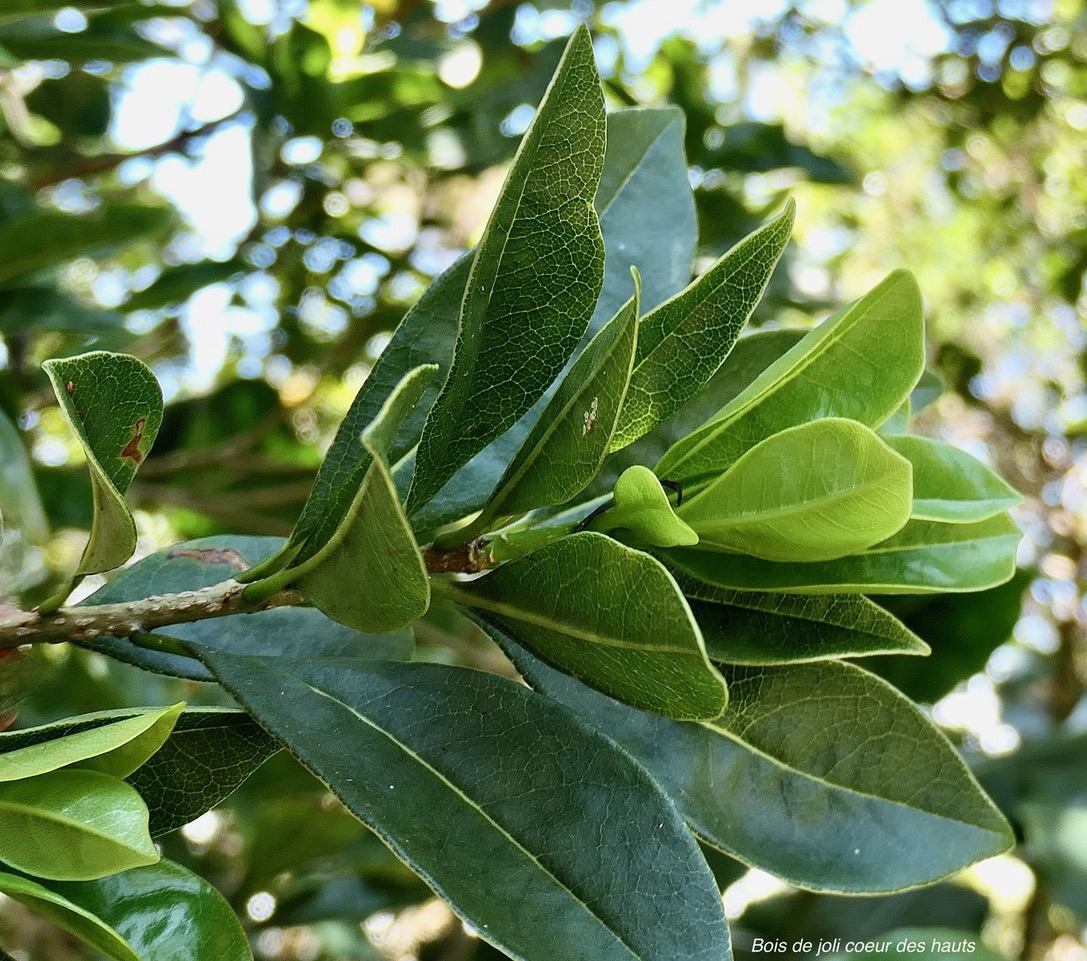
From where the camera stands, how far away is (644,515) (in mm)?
495

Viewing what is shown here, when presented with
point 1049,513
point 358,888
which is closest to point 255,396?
point 358,888

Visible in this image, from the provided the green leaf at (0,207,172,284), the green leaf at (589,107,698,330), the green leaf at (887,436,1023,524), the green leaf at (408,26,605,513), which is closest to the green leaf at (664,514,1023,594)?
the green leaf at (887,436,1023,524)

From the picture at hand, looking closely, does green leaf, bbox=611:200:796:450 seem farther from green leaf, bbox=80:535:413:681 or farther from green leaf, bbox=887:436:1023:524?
green leaf, bbox=80:535:413:681

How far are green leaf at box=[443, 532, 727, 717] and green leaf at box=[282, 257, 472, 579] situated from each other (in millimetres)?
81

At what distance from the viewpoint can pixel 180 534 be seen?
5.58ft

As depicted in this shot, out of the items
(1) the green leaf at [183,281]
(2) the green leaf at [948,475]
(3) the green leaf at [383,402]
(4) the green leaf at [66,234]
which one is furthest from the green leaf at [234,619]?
(1) the green leaf at [183,281]

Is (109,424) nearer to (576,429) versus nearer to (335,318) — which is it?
(576,429)

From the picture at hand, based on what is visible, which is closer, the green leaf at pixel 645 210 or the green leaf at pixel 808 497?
the green leaf at pixel 808 497

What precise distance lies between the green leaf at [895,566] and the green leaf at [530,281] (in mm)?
125

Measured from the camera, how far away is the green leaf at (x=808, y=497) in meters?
0.44

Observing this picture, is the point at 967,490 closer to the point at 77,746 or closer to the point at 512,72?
the point at 77,746

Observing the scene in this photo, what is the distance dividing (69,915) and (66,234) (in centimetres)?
91

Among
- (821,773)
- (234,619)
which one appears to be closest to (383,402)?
(234,619)

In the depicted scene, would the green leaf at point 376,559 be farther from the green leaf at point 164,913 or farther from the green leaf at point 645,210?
the green leaf at point 645,210
